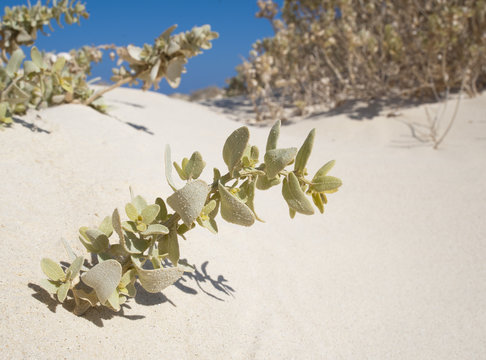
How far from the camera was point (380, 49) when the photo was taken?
20.5 ft

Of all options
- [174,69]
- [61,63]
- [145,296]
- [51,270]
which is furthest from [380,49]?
[51,270]

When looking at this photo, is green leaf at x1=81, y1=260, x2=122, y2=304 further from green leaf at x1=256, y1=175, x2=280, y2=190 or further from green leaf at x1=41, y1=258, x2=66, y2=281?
green leaf at x1=256, y1=175, x2=280, y2=190

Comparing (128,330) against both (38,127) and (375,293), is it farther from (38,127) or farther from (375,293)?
(38,127)

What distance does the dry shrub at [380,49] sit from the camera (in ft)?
15.7

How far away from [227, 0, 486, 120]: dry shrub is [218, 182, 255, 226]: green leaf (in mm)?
3818

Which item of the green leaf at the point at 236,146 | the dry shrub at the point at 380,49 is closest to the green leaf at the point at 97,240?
the green leaf at the point at 236,146

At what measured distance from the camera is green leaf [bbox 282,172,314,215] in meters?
0.94

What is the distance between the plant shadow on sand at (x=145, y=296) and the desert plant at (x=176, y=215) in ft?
0.15

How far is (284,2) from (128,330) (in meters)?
7.33

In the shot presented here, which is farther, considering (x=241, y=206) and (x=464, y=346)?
(x=464, y=346)

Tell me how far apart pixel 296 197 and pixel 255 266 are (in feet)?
2.27

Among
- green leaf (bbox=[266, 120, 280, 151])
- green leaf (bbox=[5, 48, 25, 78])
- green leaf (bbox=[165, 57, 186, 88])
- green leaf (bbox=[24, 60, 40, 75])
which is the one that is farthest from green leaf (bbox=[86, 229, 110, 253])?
green leaf (bbox=[165, 57, 186, 88])

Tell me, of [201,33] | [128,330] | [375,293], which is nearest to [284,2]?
[201,33]

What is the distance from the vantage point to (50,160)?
1707mm
